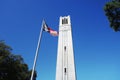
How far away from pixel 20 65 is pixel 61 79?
27.9 ft

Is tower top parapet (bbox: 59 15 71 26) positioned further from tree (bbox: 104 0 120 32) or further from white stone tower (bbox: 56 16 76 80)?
tree (bbox: 104 0 120 32)

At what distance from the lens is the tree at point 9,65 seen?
35.2 meters

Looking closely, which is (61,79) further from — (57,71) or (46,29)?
(46,29)

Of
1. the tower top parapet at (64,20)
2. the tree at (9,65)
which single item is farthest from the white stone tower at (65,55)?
the tree at (9,65)

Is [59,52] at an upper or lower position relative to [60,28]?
lower

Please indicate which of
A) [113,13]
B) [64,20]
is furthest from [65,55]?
[113,13]

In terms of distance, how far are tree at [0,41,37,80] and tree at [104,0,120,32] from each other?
20.3m

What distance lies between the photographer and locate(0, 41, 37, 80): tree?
3519cm

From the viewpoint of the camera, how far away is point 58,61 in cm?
4028

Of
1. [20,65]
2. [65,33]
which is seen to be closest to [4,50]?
[20,65]

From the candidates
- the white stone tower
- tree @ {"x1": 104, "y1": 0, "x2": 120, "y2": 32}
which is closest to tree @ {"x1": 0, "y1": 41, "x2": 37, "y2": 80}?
the white stone tower

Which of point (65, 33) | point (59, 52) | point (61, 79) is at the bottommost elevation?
point (61, 79)

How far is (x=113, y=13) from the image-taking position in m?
21.6

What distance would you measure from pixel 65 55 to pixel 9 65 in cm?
1152
